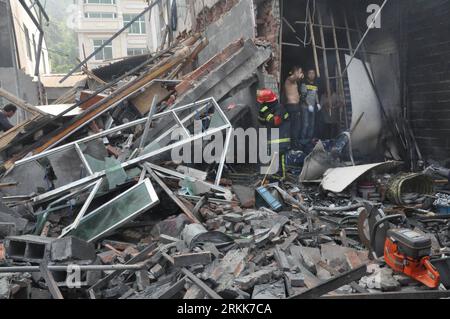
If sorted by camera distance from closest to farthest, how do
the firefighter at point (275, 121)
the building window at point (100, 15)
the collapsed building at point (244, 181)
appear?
1. the collapsed building at point (244, 181)
2. the firefighter at point (275, 121)
3. the building window at point (100, 15)

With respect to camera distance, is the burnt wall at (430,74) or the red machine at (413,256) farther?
the burnt wall at (430,74)

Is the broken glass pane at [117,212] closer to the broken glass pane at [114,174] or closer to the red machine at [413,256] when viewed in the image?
the broken glass pane at [114,174]

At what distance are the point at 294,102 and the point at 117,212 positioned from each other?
4.76m

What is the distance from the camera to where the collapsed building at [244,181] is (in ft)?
11.6

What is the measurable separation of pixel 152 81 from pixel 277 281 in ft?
17.8

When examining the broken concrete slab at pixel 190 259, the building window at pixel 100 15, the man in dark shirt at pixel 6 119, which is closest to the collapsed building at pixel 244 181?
the broken concrete slab at pixel 190 259

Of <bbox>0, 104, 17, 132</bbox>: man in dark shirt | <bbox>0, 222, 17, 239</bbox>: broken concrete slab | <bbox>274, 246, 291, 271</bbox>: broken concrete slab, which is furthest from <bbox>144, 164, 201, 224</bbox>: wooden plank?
<bbox>0, 104, 17, 132</bbox>: man in dark shirt

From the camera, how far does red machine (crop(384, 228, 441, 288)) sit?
3135mm

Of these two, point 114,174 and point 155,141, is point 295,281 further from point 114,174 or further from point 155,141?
point 155,141

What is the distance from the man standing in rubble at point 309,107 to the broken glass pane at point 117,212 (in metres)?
4.23

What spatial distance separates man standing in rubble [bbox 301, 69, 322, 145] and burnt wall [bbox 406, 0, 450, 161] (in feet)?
7.93

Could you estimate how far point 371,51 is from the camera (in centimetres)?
899

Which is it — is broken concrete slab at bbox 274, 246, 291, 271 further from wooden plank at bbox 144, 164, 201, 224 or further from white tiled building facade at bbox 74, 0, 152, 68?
white tiled building facade at bbox 74, 0, 152, 68
